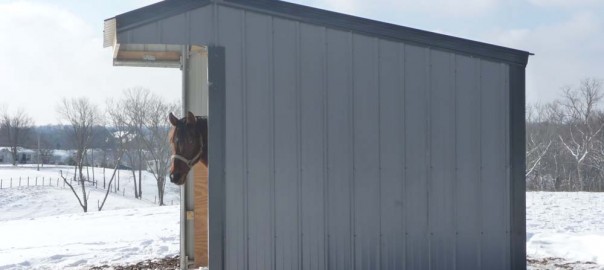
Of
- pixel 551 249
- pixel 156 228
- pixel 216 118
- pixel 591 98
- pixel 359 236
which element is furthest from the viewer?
pixel 591 98

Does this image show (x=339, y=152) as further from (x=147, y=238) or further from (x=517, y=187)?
(x=147, y=238)

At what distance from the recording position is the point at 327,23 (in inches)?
212

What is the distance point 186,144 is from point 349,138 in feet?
5.59

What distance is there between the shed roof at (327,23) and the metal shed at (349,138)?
12 millimetres


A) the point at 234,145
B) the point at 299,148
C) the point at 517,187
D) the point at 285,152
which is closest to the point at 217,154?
the point at 234,145

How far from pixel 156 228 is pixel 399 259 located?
9031 mm

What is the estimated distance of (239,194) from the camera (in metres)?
5.17

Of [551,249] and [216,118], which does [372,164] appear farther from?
[551,249]

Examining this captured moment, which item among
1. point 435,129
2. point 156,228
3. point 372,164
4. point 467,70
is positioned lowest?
point 156,228

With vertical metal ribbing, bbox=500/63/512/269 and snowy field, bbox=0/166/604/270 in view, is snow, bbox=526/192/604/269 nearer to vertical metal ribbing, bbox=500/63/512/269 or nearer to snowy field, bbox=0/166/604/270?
snowy field, bbox=0/166/604/270

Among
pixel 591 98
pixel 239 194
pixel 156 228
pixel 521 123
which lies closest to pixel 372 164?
pixel 239 194

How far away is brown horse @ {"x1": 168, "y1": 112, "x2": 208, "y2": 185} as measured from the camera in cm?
569

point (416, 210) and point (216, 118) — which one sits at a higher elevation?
point (216, 118)

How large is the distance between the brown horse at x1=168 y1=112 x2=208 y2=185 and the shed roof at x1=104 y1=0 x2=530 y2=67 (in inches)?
45.4
